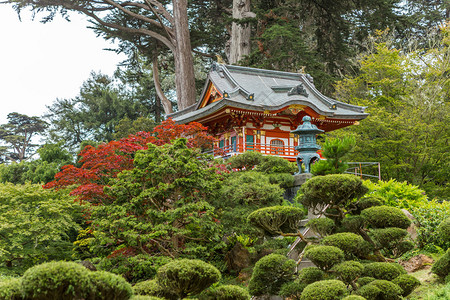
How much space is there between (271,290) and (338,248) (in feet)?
5.20

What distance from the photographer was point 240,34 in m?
24.6

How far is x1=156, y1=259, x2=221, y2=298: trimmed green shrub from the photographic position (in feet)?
20.3

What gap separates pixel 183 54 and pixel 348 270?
→ 18.3 metres

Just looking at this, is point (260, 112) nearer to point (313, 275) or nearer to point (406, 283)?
point (313, 275)

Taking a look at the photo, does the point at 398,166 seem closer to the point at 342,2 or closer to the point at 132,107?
the point at 342,2

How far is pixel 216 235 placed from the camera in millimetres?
9602

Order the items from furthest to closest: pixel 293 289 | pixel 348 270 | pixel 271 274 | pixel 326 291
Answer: pixel 271 274
pixel 293 289
pixel 348 270
pixel 326 291

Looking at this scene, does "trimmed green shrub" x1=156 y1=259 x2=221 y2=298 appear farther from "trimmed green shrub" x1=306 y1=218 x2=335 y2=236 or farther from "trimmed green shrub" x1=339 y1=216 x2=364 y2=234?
"trimmed green shrub" x1=339 y1=216 x2=364 y2=234

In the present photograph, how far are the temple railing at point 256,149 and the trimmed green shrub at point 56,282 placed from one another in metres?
12.7

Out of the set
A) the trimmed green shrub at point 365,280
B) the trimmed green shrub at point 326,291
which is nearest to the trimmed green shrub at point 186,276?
the trimmed green shrub at point 326,291

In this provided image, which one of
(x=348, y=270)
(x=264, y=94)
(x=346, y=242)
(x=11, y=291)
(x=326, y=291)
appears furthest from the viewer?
(x=264, y=94)

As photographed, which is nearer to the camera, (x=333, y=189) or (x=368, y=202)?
(x=333, y=189)

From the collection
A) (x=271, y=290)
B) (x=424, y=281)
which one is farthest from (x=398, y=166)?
(x=271, y=290)

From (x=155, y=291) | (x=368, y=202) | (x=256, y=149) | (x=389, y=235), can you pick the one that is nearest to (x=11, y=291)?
(x=155, y=291)
